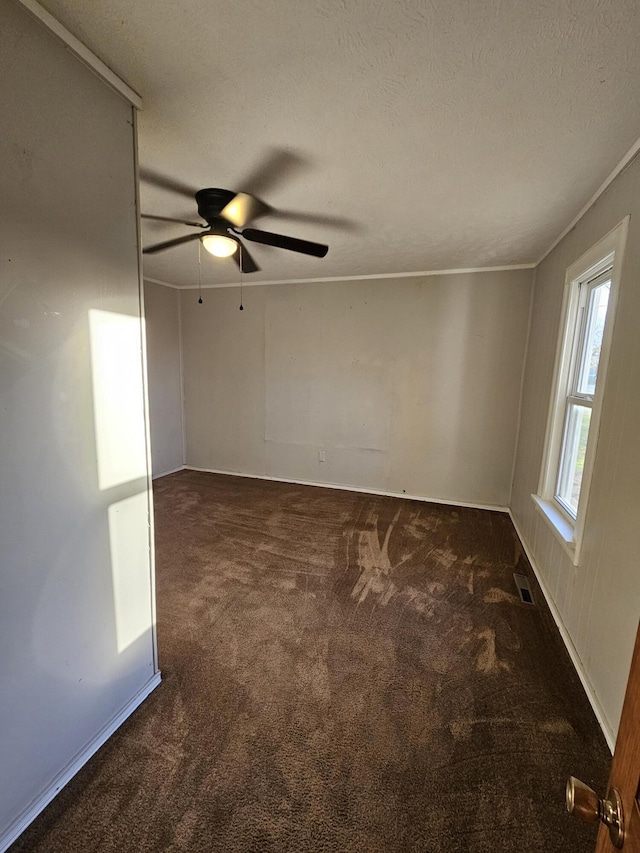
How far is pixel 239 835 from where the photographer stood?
1.07 meters

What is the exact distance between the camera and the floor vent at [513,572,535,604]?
2.25 m

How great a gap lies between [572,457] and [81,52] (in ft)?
10.1

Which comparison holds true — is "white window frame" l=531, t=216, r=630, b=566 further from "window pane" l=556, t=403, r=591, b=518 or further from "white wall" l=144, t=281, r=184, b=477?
"white wall" l=144, t=281, r=184, b=477

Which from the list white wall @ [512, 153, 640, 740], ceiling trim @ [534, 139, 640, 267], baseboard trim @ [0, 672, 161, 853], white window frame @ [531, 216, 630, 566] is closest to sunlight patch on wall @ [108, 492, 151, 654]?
baseboard trim @ [0, 672, 161, 853]

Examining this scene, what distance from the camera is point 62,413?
1.12m

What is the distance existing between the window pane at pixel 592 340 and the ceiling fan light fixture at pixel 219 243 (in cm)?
218

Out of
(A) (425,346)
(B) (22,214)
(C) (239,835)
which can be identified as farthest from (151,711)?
(A) (425,346)

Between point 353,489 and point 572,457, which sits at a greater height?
point 572,457

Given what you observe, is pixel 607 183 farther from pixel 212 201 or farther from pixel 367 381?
pixel 367 381

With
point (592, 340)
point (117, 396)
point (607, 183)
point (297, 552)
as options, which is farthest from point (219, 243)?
point (592, 340)

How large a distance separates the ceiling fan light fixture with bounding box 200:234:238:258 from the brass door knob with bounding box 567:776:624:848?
2.41 meters

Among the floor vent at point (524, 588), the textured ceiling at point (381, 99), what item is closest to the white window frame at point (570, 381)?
the textured ceiling at point (381, 99)

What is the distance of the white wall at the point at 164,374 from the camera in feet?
13.9

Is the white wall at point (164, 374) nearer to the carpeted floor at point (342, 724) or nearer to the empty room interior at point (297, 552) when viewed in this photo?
the empty room interior at point (297, 552)
